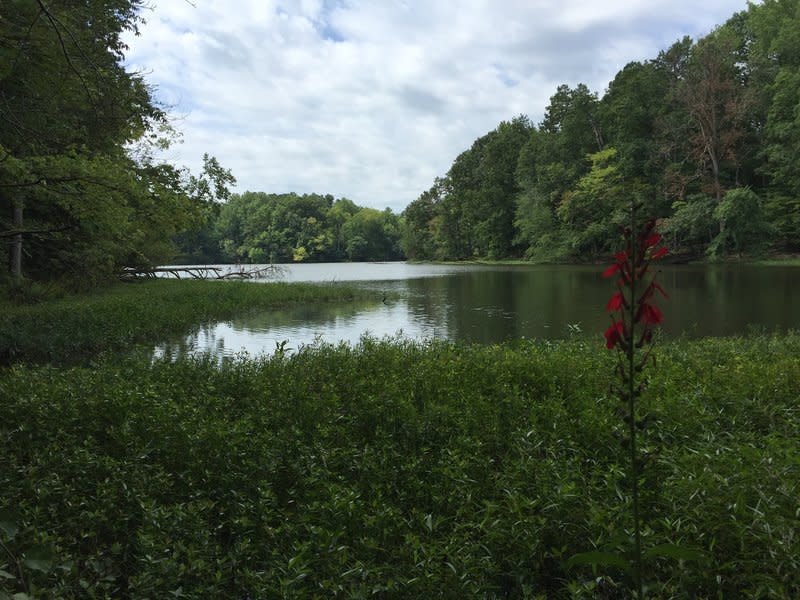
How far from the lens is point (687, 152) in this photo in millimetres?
45938

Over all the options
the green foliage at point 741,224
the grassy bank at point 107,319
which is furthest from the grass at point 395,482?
the green foliage at point 741,224

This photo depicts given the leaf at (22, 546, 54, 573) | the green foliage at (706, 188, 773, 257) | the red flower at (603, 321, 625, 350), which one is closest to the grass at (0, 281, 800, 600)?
the leaf at (22, 546, 54, 573)

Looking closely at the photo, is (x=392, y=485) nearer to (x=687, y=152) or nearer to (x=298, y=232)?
(x=687, y=152)

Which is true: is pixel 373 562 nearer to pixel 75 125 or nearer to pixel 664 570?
pixel 664 570

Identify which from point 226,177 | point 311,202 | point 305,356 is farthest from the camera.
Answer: point 311,202

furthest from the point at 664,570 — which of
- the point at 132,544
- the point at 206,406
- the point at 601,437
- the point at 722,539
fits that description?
the point at 206,406

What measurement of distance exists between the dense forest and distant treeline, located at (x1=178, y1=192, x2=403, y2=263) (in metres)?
0.68

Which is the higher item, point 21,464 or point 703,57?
point 703,57

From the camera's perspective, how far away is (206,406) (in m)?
5.79

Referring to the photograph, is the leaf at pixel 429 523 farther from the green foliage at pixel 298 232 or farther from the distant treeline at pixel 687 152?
the green foliage at pixel 298 232

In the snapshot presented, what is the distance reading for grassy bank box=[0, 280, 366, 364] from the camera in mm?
11250

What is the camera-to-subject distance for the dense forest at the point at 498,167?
30.2ft

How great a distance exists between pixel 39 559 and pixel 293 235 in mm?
117346

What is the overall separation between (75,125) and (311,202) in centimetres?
11203
